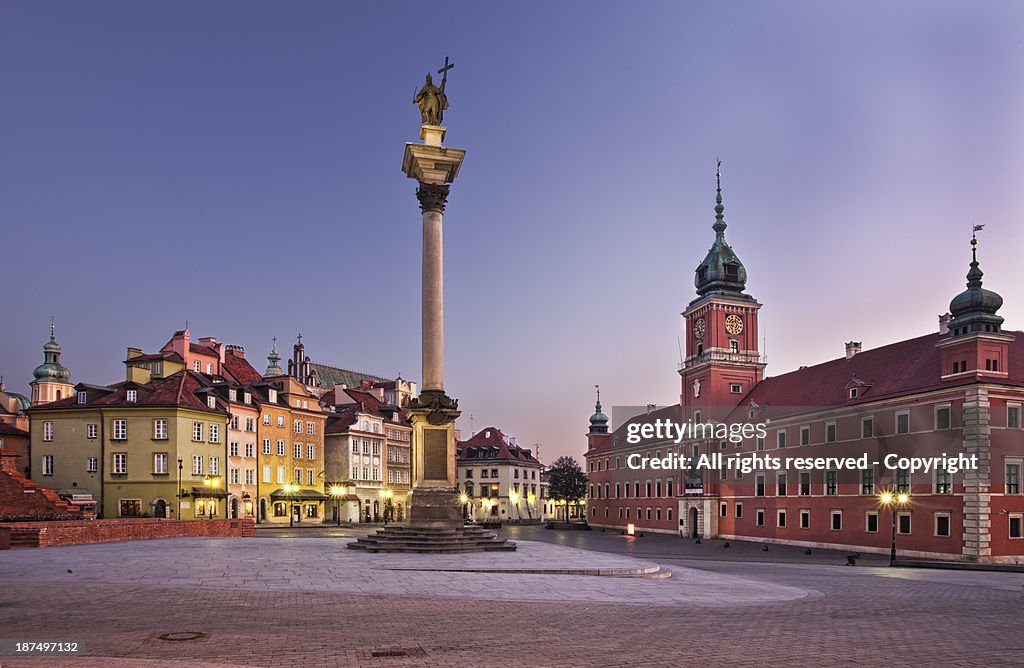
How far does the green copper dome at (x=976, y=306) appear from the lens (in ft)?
162

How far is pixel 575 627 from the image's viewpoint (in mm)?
13938

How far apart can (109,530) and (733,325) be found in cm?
6401

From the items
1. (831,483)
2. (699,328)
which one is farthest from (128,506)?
(699,328)

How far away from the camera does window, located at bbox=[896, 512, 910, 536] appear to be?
173 feet

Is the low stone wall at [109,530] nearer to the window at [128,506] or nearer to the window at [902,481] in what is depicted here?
the window at [128,506]

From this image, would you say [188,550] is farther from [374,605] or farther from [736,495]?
[736,495]

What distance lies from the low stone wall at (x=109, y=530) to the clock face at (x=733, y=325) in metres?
55.5

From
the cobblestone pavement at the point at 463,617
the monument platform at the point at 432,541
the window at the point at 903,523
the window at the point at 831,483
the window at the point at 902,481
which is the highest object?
the cobblestone pavement at the point at 463,617

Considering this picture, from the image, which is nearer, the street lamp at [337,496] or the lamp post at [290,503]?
the lamp post at [290,503]

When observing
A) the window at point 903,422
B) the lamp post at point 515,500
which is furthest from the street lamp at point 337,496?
the window at point 903,422

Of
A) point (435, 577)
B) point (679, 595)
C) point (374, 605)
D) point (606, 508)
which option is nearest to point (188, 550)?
point (435, 577)

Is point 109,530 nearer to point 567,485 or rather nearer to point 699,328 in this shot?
point 699,328

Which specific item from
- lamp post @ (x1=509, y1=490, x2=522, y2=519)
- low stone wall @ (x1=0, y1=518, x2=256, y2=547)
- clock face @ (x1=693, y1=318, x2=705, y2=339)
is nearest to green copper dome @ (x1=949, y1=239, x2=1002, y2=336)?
clock face @ (x1=693, y1=318, x2=705, y2=339)

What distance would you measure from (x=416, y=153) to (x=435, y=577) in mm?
17006
